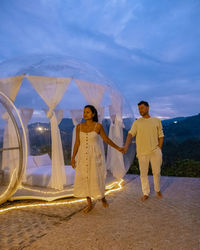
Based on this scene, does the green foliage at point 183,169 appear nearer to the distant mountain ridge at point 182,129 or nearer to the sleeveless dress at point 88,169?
the distant mountain ridge at point 182,129

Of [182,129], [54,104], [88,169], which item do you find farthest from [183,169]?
[54,104]

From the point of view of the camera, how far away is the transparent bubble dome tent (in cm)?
443

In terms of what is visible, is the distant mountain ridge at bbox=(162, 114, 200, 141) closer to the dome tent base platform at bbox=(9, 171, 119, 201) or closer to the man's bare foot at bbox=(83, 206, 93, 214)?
the dome tent base platform at bbox=(9, 171, 119, 201)

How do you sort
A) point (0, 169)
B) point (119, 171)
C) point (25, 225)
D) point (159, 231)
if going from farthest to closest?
point (119, 171), point (0, 169), point (25, 225), point (159, 231)

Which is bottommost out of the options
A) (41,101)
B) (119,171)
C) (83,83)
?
(119,171)

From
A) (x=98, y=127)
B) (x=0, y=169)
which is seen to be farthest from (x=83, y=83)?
(x=0, y=169)

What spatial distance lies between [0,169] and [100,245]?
2686mm

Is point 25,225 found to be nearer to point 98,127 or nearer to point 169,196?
point 98,127

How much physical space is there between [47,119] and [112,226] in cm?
276

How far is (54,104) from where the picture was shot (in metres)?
4.68

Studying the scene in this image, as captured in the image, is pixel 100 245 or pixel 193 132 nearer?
pixel 100 245

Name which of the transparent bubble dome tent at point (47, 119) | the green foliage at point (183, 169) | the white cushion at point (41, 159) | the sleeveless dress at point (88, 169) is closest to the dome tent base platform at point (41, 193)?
the transparent bubble dome tent at point (47, 119)

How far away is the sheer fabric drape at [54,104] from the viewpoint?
4660mm

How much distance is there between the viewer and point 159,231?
121 inches
